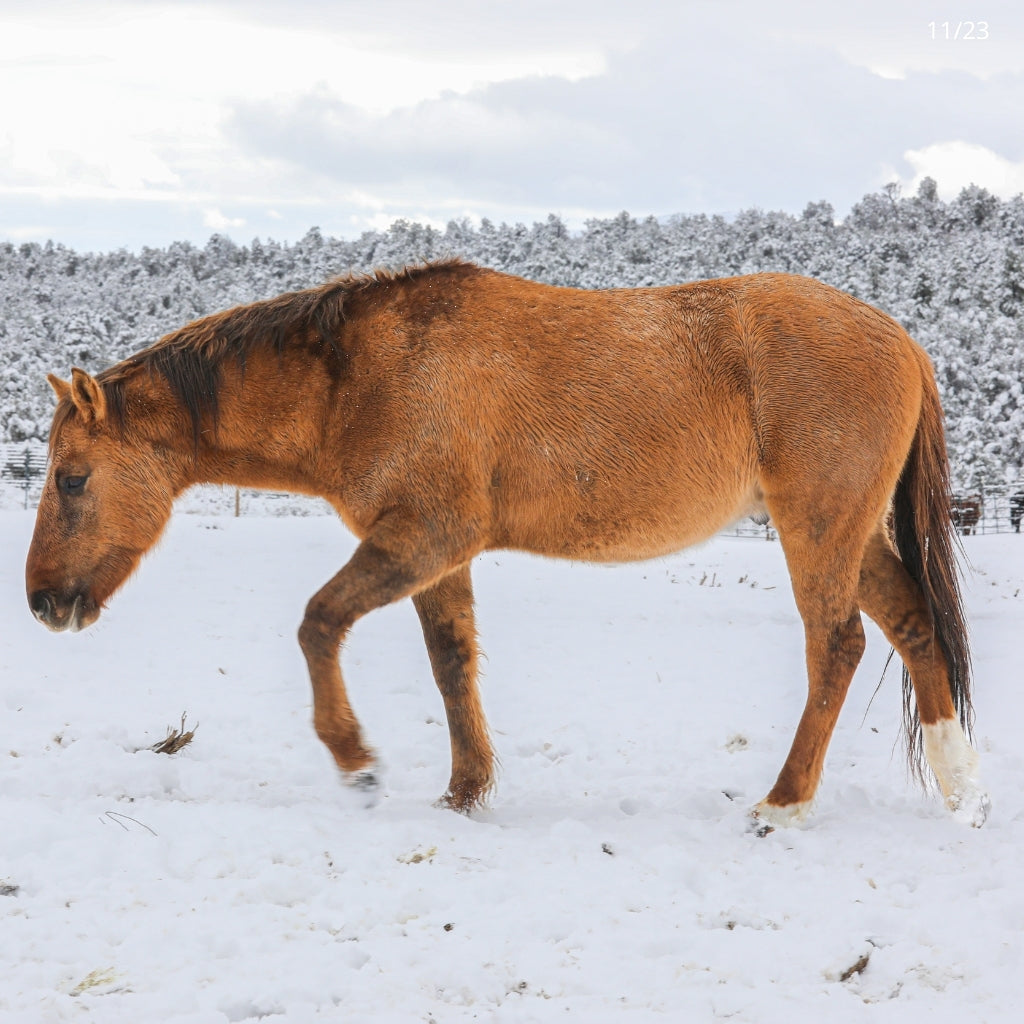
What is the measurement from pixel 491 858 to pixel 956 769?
2.48 meters

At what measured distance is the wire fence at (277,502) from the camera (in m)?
27.6

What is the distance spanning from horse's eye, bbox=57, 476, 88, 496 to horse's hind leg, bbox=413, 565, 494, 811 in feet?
5.84

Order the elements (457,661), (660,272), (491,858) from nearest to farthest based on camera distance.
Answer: (491,858), (457,661), (660,272)

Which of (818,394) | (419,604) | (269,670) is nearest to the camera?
(818,394)

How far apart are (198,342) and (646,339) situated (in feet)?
7.63

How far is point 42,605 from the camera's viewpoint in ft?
15.2

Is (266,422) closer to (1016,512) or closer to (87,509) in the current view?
(87,509)

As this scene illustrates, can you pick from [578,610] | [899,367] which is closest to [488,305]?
[899,367]

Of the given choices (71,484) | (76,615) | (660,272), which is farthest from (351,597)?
(660,272)

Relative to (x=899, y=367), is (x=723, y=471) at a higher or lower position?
lower

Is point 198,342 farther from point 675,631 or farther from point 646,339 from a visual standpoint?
point 675,631

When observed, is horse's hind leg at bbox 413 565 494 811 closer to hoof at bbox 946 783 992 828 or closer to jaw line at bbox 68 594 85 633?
jaw line at bbox 68 594 85 633

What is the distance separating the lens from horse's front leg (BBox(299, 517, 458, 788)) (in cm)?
436

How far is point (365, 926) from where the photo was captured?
10.8 ft
